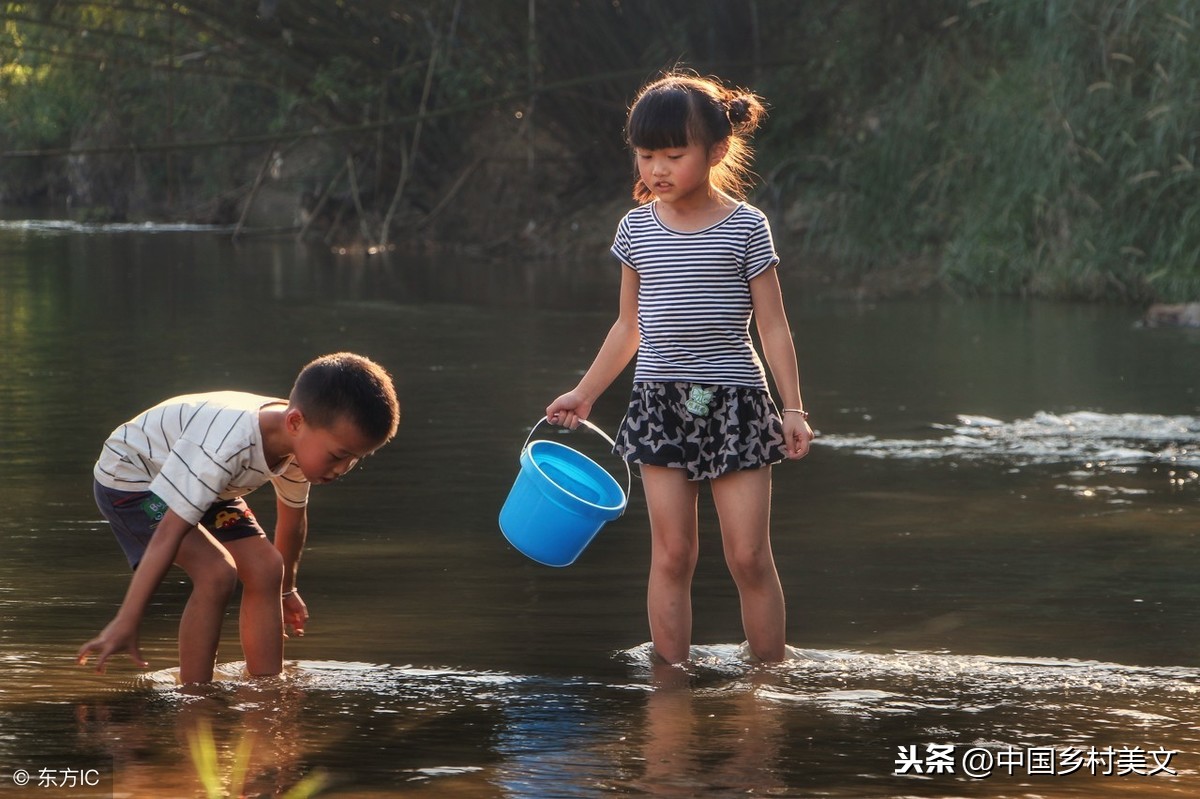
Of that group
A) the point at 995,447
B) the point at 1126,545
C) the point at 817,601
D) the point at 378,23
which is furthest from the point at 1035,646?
the point at 378,23

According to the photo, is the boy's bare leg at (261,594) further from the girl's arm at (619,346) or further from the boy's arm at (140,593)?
the girl's arm at (619,346)

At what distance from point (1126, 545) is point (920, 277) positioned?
9787mm

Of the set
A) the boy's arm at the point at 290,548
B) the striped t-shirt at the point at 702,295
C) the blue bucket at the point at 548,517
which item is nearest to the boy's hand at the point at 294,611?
the boy's arm at the point at 290,548

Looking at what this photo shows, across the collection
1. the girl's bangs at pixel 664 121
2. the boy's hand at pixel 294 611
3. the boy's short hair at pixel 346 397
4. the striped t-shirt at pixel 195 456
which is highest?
the girl's bangs at pixel 664 121

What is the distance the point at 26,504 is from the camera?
554 cm

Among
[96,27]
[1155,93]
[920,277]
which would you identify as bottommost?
[920,277]

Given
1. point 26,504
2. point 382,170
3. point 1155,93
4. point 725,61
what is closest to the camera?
point 26,504

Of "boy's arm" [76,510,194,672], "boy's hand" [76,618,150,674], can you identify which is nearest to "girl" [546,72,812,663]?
"boy's arm" [76,510,194,672]

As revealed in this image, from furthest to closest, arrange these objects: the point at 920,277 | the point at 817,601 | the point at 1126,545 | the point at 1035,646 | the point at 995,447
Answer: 1. the point at 920,277
2. the point at 995,447
3. the point at 1126,545
4. the point at 817,601
5. the point at 1035,646

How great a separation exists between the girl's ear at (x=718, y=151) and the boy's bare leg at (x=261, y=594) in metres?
1.18

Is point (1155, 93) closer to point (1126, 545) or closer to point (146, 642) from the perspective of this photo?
point (1126, 545)

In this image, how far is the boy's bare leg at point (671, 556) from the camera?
3.72 m

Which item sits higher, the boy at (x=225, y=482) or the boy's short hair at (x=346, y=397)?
the boy's short hair at (x=346, y=397)

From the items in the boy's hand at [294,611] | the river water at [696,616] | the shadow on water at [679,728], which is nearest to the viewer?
the shadow on water at [679,728]
